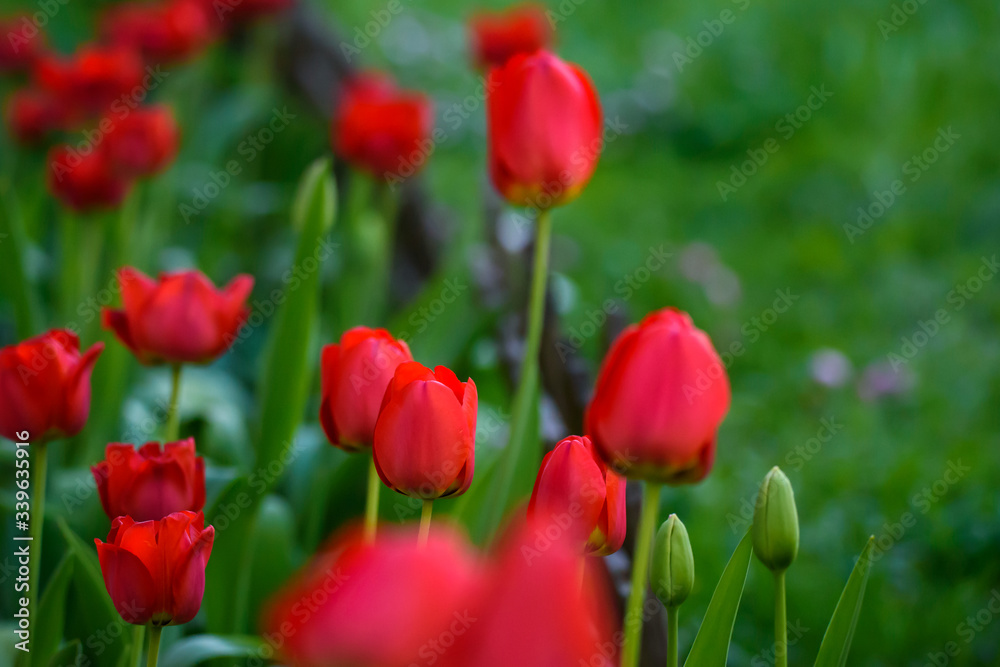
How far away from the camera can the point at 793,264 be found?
197 centimetres

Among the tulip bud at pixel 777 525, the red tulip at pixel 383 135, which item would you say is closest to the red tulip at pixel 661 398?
the tulip bud at pixel 777 525

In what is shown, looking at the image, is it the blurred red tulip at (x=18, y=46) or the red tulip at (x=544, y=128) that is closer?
the red tulip at (x=544, y=128)

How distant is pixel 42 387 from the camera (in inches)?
25.2

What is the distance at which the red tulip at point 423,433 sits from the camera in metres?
0.50

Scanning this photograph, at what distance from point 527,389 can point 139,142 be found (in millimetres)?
764

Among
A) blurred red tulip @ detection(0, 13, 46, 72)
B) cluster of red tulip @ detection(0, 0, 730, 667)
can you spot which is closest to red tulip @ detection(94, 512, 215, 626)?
cluster of red tulip @ detection(0, 0, 730, 667)

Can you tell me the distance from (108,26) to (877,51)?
1.92 meters

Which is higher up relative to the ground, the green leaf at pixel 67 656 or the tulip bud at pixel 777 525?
the tulip bud at pixel 777 525

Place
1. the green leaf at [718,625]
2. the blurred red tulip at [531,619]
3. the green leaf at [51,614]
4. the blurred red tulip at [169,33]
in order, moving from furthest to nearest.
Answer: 1. the blurred red tulip at [169,33]
2. the green leaf at [51,614]
3. the green leaf at [718,625]
4. the blurred red tulip at [531,619]

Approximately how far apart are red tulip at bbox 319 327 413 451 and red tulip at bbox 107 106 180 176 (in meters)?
0.76

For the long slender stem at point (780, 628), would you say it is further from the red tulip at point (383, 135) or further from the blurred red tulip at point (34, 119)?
the blurred red tulip at point (34, 119)

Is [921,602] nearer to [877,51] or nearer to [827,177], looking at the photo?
[827,177]

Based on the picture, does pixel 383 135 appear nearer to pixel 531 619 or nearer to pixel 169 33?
pixel 169 33

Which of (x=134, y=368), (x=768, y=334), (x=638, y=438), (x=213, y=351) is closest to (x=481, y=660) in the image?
(x=638, y=438)
